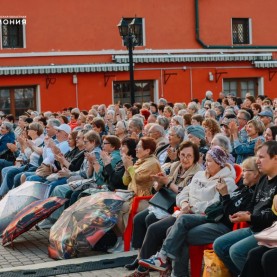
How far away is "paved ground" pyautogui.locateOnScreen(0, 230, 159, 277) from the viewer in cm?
855

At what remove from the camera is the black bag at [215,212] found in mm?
7676

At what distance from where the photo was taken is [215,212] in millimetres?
7711

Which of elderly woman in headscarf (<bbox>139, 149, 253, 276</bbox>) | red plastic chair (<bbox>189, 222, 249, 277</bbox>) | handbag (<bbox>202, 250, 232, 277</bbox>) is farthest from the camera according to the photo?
red plastic chair (<bbox>189, 222, 249, 277</bbox>)

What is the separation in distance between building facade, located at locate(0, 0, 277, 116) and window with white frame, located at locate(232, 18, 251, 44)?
0.04m

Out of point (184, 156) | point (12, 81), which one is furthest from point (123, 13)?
point (184, 156)

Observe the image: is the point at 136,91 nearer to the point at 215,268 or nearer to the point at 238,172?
the point at 238,172

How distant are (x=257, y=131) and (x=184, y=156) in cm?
242

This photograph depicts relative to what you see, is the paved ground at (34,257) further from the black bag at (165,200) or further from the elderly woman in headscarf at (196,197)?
the black bag at (165,200)

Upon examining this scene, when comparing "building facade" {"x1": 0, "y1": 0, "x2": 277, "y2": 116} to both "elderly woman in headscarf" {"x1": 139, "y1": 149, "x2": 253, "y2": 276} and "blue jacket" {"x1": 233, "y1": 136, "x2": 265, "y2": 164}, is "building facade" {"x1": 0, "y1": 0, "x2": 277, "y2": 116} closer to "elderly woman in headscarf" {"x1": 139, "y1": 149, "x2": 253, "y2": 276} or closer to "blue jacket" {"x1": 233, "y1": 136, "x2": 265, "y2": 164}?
"blue jacket" {"x1": 233, "y1": 136, "x2": 265, "y2": 164}

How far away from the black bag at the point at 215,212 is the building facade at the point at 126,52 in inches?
792

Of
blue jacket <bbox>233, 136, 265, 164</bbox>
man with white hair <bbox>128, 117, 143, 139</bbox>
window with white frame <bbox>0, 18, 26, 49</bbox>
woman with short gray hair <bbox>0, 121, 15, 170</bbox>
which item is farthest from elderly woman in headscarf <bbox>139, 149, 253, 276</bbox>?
window with white frame <bbox>0, 18, 26, 49</bbox>

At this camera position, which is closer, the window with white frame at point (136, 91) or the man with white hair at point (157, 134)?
the man with white hair at point (157, 134)

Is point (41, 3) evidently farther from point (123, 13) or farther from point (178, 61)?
point (178, 61)

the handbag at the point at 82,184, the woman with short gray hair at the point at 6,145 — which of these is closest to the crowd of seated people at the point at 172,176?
the handbag at the point at 82,184
